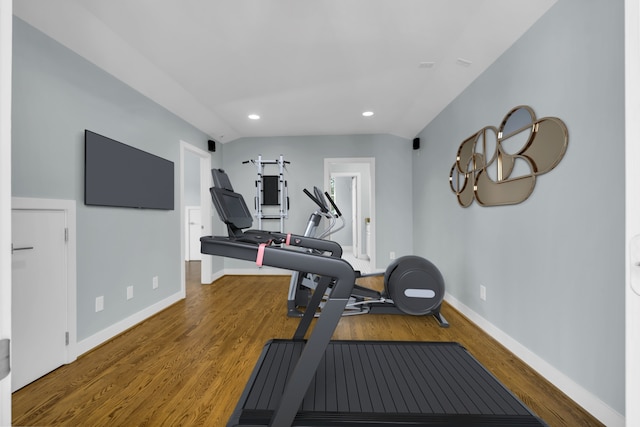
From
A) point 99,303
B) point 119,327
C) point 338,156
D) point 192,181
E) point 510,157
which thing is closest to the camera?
point 510,157

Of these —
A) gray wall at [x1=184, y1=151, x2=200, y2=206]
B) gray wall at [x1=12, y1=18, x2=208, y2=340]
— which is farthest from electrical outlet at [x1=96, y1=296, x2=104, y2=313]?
gray wall at [x1=184, y1=151, x2=200, y2=206]

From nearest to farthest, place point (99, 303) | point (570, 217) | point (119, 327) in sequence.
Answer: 1. point (570, 217)
2. point (99, 303)
3. point (119, 327)

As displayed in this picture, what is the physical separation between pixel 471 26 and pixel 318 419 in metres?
2.76

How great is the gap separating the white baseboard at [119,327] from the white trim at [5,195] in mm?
2347

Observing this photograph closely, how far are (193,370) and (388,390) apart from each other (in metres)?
1.31

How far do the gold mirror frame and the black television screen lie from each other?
10.6ft

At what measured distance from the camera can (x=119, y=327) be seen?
110 inches

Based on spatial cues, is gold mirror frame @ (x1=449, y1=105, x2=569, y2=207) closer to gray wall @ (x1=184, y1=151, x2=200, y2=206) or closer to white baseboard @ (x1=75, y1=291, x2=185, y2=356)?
white baseboard @ (x1=75, y1=291, x2=185, y2=356)

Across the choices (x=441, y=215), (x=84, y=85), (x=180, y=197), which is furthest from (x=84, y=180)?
(x=441, y=215)

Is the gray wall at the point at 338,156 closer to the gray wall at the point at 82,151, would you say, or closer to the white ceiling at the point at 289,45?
the white ceiling at the point at 289,45

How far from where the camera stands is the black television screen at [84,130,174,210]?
2.51 meters

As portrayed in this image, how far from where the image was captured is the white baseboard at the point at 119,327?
242 centimetres

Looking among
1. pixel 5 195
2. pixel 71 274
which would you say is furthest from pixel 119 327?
pixel 5 195
